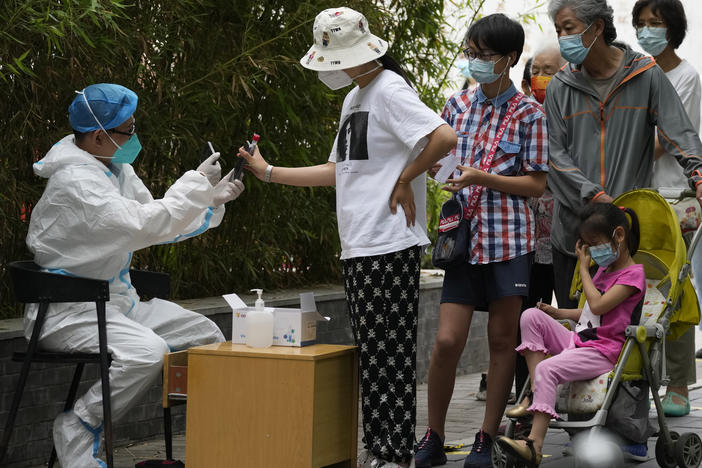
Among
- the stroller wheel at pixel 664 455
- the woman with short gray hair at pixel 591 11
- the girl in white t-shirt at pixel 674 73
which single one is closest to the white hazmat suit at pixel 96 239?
the woman with short gray hair at pixel 591 11

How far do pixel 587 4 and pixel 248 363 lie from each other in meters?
2.14

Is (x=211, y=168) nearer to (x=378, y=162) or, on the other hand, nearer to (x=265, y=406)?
(x=378, y=162)

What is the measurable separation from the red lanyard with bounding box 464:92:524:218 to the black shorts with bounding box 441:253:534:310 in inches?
9.5

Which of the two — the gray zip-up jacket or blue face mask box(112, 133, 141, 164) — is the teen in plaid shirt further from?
blue face mask box(112, 133, 141, 164)

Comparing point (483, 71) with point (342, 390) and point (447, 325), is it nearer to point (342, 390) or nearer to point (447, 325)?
point (447, 325)

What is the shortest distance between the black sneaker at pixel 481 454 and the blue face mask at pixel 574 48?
5.45ft

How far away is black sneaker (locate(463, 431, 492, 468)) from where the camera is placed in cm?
443

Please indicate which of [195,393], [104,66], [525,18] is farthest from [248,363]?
[525,18]

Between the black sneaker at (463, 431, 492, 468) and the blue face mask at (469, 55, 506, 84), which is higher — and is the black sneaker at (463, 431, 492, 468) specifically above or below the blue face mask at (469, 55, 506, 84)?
below

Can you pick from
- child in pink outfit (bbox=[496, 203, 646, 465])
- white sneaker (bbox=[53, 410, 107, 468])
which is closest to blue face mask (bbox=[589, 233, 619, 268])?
child in pink outfit (bbox=[496, 203, 646, 465])

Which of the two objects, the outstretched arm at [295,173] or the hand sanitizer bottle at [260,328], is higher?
the outstretched arm at [295,173]

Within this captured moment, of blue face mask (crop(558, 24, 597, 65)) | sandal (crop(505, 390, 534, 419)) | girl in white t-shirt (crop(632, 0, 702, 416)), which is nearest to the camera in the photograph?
sandal (crop(505, 390, 534, 419))

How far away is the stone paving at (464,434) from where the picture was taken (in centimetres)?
465

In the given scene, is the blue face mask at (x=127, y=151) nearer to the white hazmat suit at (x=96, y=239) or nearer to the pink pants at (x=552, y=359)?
the white hazmat suit at (x=96, y=239)
